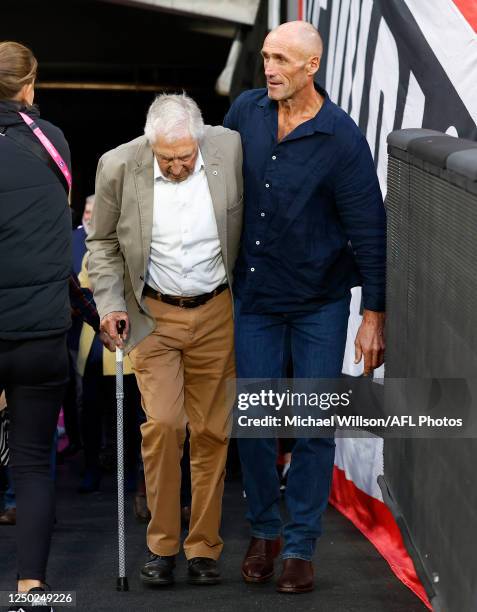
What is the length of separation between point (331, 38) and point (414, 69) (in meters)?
1.68

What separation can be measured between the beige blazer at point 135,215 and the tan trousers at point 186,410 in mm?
115

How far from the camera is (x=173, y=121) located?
15.5 feet

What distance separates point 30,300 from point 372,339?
4.34 ft

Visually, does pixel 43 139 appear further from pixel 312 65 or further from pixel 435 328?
pixel 435 328

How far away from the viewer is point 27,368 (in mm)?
4430

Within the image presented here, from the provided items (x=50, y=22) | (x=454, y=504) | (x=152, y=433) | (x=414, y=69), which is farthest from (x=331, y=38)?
(x=50, y=22)

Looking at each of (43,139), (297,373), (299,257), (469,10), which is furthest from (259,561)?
(469,10)

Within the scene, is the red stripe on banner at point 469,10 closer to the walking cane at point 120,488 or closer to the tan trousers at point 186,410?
the tan trousers at point 186,410

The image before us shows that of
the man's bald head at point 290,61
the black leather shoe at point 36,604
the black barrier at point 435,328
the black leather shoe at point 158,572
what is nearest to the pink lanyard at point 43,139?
the man's bald head at point 290,61

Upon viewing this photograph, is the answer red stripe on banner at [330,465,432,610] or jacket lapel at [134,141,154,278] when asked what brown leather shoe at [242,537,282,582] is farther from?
jacket lapel at [134,141,154,278]

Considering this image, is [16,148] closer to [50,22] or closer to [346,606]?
[346,606]

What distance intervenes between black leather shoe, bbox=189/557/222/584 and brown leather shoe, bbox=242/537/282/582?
112 mm

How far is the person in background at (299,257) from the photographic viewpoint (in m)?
4.87

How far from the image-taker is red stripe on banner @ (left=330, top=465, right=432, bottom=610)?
5.24 m
